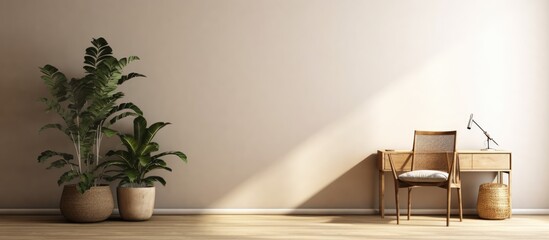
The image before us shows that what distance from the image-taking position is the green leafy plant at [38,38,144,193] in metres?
6.46

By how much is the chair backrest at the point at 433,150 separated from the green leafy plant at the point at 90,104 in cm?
269

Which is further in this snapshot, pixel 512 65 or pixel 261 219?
pixel 512 65

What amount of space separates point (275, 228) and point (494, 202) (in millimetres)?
2196

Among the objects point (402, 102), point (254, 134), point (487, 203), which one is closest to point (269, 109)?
point (254, 134)

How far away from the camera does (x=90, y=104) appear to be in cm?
678

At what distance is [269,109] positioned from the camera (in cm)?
714

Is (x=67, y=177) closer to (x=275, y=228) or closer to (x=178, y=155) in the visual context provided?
(x=178, y=155)

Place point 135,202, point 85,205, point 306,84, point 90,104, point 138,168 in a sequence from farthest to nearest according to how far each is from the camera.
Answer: point 306,84 → point 90,104 → point 138,168 → point 135,202 → point 85,205

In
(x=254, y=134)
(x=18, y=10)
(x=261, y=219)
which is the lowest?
(x=261, y=219)

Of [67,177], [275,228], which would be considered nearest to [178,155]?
[67,177]

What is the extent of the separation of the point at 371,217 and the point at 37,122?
3508mm

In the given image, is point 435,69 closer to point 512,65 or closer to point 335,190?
point 512,65

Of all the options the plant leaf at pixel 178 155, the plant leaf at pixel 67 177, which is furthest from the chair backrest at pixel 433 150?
the plant leaf at pixel 67 177

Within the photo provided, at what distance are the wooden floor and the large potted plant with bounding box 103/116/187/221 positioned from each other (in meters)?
0.15
